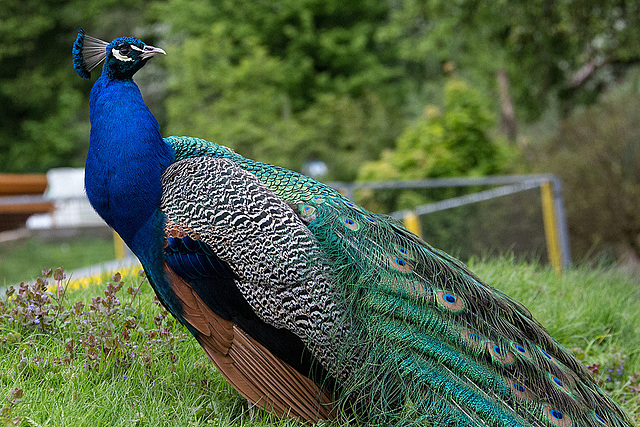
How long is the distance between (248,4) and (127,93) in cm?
1889

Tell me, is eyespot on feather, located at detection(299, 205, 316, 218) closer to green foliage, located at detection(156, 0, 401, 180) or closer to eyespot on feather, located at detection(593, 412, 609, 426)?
eyespot on feather, located at detection(593, 412, 609, 426)

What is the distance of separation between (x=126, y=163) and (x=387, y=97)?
776 inches

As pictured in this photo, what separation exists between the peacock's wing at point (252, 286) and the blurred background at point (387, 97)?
218 centimetres

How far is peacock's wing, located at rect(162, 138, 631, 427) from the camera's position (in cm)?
272

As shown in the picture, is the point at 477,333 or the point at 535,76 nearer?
the point at 477,333

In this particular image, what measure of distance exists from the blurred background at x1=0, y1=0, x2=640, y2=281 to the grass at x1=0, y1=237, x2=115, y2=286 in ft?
0.09

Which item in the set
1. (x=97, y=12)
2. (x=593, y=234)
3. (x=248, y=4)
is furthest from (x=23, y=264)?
(x=97, y=12)

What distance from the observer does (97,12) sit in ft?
80.5

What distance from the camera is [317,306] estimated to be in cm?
277

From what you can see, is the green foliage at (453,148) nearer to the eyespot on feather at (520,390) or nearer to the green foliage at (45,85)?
the eyespot on feather at (520,390)

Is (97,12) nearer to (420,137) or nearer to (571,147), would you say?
(420,137)

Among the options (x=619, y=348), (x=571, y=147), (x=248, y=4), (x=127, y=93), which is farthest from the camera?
(x=248, y=4)

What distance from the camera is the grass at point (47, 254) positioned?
835 cm

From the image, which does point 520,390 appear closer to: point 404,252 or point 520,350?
point 520,350
